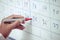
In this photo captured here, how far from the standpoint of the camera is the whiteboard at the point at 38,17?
686 millimetres

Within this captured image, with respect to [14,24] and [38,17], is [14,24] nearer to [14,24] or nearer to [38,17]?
[14,24]

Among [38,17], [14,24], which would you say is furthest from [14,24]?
[38,17]

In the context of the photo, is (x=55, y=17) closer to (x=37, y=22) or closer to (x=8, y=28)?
(x=37, y=22)

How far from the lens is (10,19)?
762 mm

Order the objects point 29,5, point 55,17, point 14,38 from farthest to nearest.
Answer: point 14,38 → point 29,5 → point 55,17

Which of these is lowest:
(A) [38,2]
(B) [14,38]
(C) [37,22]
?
(B) [14,38]

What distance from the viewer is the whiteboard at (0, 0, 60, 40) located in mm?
686

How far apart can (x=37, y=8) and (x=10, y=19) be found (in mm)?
149

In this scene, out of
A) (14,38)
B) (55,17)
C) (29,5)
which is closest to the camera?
(55,17)

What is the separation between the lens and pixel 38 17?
76cm

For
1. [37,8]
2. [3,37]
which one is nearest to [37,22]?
[37,8]

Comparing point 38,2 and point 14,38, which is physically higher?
point 38,2

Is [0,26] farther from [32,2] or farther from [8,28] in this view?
[32,2]

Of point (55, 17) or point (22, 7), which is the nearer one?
point (55, 17)
